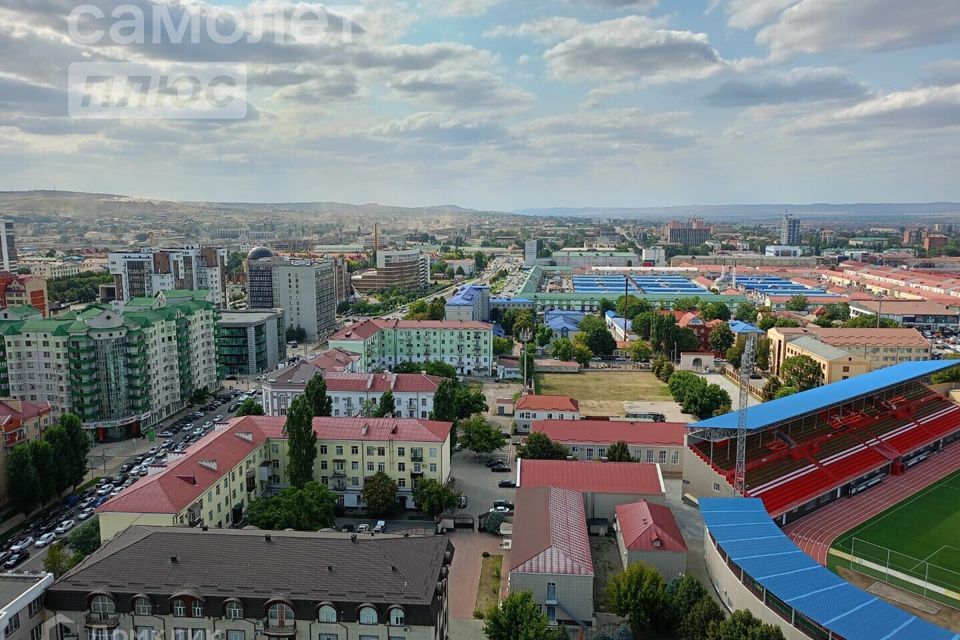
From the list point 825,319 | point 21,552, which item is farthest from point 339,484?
point 825,319

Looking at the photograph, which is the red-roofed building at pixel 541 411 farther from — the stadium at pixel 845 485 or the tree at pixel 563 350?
the tree at pixel 563 350

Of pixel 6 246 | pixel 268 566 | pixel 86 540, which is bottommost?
pixel 86 540

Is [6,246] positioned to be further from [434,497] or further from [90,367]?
[434,497]

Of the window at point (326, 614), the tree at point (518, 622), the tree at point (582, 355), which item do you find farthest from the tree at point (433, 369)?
the window at point (326, 614)

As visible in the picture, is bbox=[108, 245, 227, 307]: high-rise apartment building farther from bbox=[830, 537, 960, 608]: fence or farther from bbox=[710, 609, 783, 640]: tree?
bbox=[710, 609, 783, 640]: tree

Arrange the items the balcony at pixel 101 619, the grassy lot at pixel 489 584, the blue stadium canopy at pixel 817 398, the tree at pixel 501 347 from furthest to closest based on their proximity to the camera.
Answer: the tree at pixel 501 347 → the blue stadium canopy at pixel 817 398 → the grassy lot at pixel 489 584 → the balcony at pixel 101 619

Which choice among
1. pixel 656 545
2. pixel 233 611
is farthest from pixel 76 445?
pixel 656 545

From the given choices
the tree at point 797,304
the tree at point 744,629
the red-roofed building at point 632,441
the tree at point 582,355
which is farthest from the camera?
the tree at point 797,304
